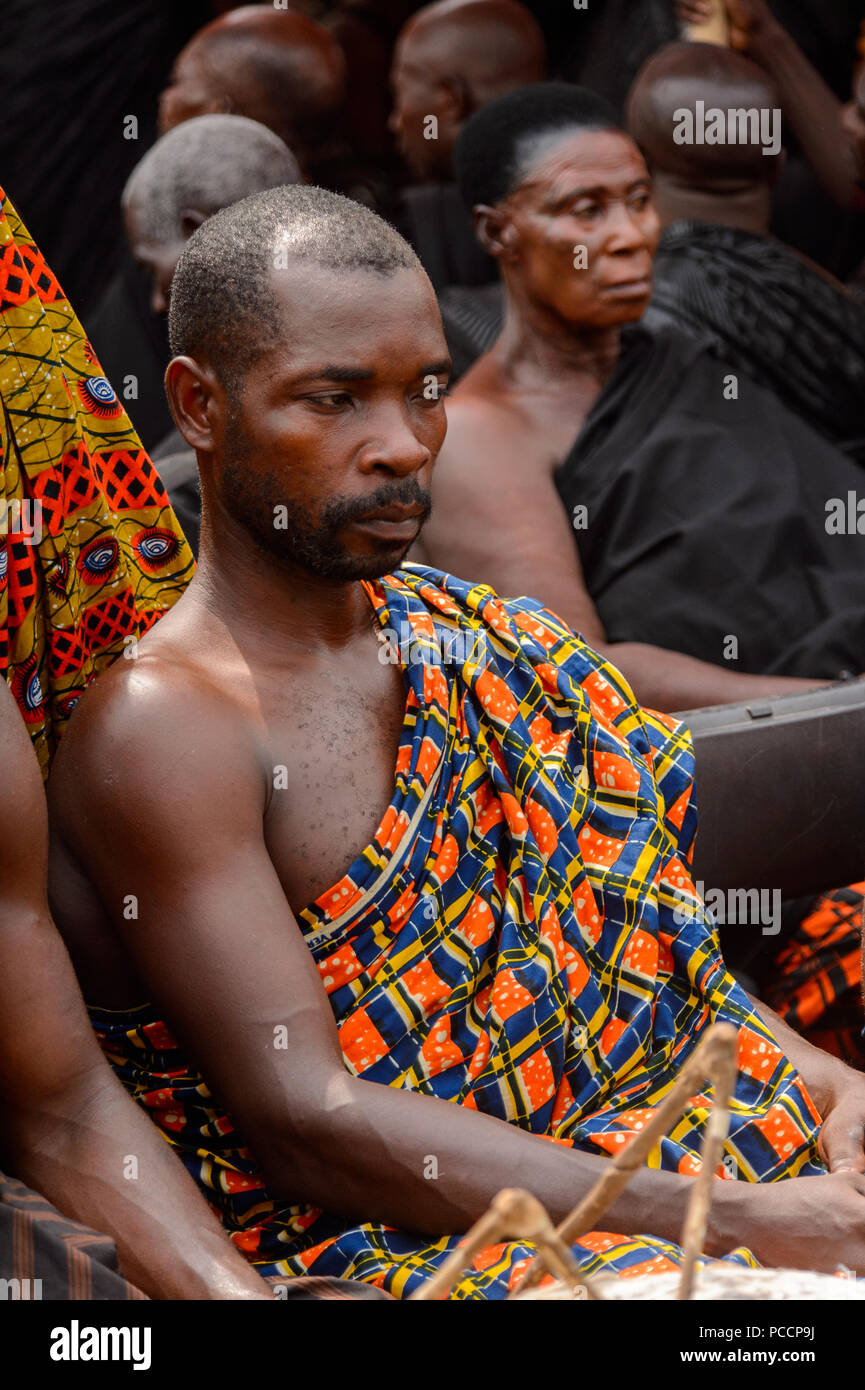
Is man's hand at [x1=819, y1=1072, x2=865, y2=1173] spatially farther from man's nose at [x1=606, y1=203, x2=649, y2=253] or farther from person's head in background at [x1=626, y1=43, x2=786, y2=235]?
person's head in background at [x1=626, y1=43, x2=786, y2=235]

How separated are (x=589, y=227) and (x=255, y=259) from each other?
1837 millimetres

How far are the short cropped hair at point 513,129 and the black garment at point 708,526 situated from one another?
43cm

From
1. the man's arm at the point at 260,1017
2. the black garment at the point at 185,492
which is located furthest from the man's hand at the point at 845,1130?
the black garment at the point at 185,492

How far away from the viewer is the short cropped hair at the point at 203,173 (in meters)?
3.26

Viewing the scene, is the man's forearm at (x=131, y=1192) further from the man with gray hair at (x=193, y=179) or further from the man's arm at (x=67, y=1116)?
the man with gray hair at (x=193, y=179)

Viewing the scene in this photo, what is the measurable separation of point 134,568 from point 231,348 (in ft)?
1.07

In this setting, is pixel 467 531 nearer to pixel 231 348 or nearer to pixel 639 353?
pixel 639 353

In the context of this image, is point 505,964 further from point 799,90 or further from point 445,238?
point 799,90

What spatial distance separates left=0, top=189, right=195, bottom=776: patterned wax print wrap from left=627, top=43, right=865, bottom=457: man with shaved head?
2191 millimetres

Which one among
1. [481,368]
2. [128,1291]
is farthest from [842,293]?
[128,1291]

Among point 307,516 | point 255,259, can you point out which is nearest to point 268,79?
point 255,259

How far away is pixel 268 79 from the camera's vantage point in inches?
183
